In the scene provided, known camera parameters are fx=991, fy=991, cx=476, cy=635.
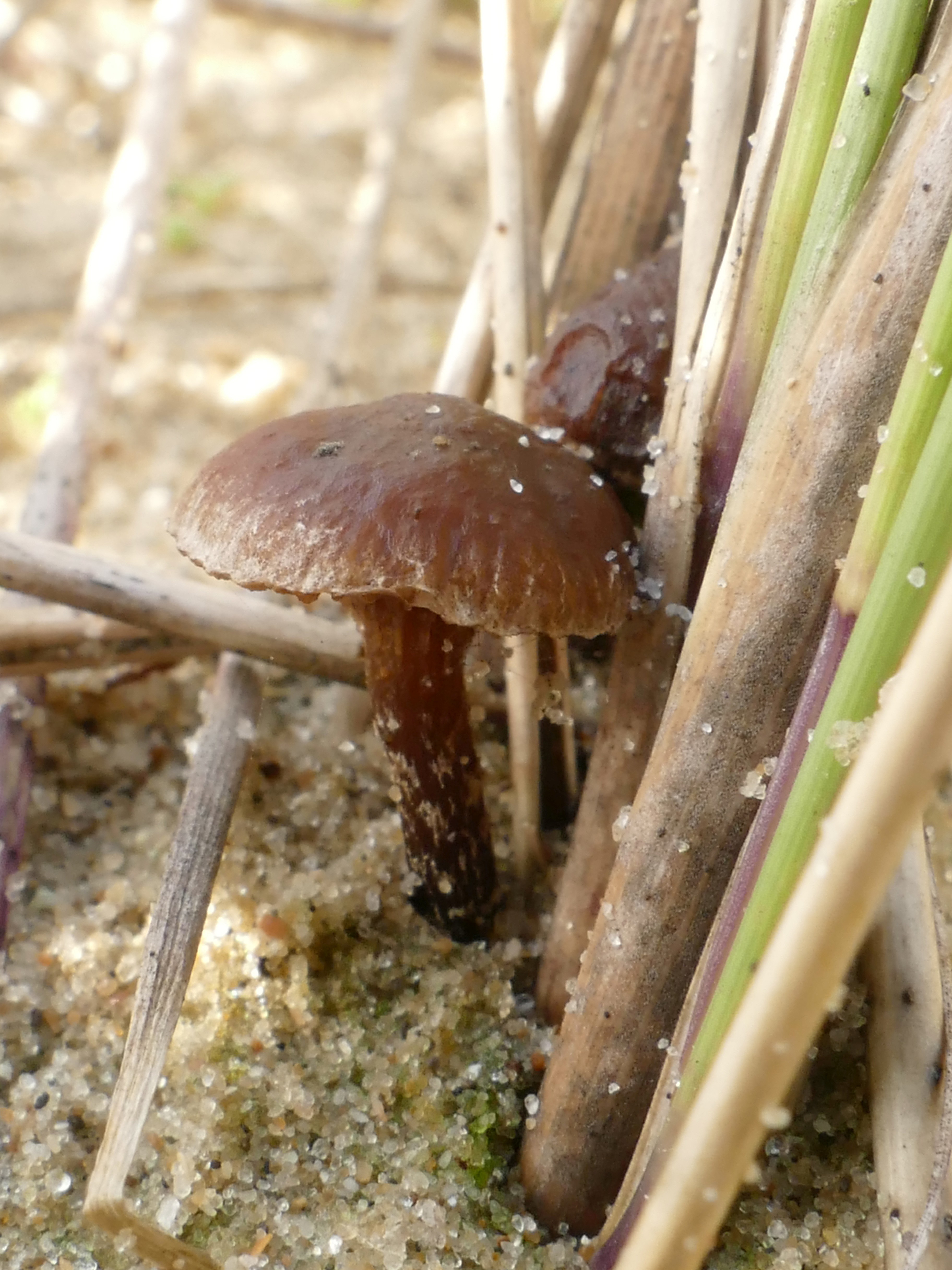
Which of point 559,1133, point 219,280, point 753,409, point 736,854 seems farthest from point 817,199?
point 219,280

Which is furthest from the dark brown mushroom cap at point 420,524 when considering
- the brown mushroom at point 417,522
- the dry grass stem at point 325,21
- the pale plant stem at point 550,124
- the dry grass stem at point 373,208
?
the dry grass stem at point 325,21

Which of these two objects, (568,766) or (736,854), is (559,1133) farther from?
(568,766)

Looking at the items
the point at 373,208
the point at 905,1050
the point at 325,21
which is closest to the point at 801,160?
the point at 905,1050

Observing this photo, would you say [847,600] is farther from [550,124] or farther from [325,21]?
[325,21]

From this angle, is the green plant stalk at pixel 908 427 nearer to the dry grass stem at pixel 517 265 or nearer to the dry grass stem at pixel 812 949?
the dry grass stem at pixel 812 949

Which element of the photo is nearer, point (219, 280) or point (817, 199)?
point (817, 199)
